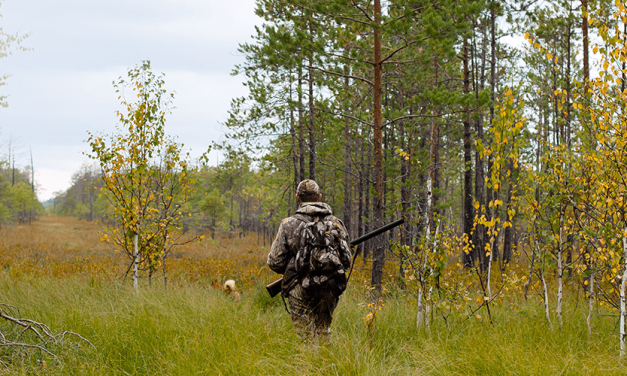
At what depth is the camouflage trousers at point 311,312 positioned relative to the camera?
3723mm

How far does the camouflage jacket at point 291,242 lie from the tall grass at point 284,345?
2.23ft

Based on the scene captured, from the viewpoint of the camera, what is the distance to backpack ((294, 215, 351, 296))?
3.61m

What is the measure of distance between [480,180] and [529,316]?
9043 millimetres

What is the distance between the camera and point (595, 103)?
3785 mm

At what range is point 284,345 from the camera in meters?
3.59

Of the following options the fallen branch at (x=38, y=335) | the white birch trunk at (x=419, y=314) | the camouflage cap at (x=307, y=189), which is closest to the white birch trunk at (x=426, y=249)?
the white birch trunk at (x=419, y=314)

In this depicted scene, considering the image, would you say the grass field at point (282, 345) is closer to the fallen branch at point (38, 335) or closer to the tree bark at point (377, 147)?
the fallen branch at point (38, 335)

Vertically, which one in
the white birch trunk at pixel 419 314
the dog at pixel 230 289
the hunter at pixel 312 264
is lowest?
the dog at pixel 230 289

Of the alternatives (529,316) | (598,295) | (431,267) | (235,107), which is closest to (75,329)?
(431,267)

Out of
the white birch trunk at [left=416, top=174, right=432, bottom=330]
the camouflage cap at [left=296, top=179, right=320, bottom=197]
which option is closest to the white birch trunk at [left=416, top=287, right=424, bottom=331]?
the white birch trunk at [left=416, top=174, right=432, bottom=330]

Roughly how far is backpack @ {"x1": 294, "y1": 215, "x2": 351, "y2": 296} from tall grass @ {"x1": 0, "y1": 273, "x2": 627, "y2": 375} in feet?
1.86

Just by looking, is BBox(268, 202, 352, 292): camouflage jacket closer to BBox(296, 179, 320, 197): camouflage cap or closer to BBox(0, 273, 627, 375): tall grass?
BBox(296, 179, 320, 197): camouflage cap

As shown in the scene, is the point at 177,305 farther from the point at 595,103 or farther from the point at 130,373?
the point at 595,103

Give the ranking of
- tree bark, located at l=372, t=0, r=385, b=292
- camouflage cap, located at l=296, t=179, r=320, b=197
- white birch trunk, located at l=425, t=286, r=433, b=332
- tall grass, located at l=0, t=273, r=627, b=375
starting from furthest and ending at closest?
tree bark, located at l=372, t=0, r=385, b=292 → white birch trunk, located at l=425, t=286, r=433, b=332 → camouflage cap, located at l=296, t=179, r=320, b=197 → tall grass, located at l=0, t=273, r=627, b=375
